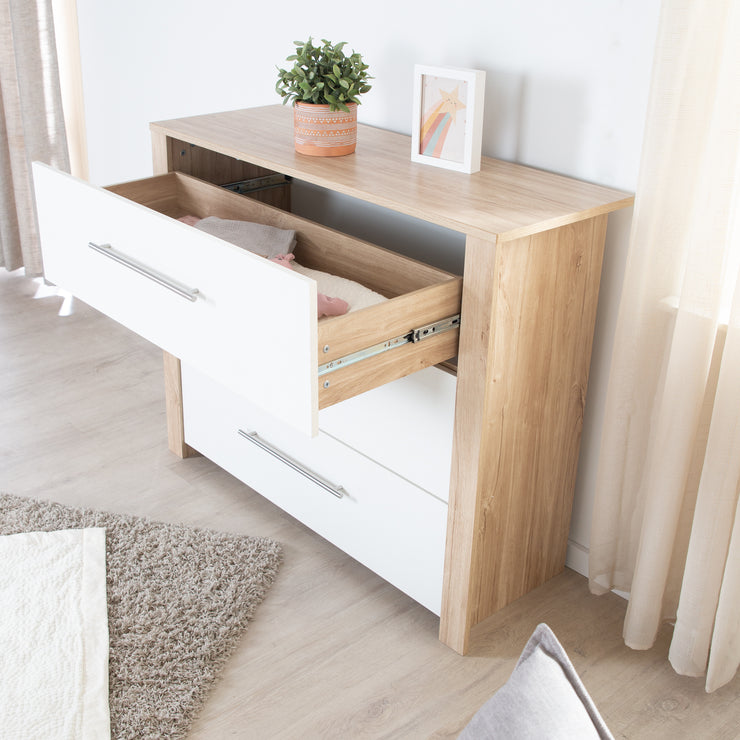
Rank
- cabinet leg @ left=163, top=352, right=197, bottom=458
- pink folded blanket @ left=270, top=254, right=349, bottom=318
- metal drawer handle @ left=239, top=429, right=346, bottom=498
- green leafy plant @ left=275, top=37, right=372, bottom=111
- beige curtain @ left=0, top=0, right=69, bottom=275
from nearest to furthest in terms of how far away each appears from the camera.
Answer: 1. pink folded blanket @ left=270, top=254, right=349, bottom=318
2. green leafy plant @ left=275, top=37, right=372, bottom=111
3. metal drawer handle @ left=239, top=429, right=346, bottom=498
4. cabinet leg @ left=163, top=352, right=197, bottom=458
5. beige curtain @ left=0, top=0, right=69, bottom=275

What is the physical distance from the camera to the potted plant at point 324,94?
1671mm

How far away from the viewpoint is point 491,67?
1.69m

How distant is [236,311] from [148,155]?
5.19 feet

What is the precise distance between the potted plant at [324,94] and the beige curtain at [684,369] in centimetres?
55

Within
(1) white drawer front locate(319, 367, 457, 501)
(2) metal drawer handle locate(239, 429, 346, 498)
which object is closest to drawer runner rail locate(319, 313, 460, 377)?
(1) white drawer front locate(319, 367, 457, 501)

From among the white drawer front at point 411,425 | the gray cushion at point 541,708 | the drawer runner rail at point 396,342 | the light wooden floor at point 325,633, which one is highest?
the drawer runner rail at point 396,342

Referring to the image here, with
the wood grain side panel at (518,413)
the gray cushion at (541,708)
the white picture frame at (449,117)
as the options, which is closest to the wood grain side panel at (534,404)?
the wood grain side panel at (518,413)

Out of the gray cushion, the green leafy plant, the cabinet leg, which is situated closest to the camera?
the gray cushion

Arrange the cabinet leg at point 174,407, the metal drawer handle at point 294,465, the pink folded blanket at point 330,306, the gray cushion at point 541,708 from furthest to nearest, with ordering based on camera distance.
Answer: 1. the cabinet leg at point 174,407
2. the metal drawer handle at point 294,465
3. the pink folded blanket at point 330,306
4. the gray cushion at point 541,708

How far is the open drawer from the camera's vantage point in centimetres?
129

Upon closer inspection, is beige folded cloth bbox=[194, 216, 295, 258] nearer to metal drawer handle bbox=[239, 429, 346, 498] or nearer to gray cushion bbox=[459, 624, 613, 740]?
metal drawer handle bbox=[239, 429, 346, 498]

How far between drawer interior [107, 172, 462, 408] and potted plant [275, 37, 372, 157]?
6.3 inches

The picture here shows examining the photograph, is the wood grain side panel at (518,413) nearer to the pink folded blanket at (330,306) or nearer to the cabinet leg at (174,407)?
the pink folded blanket at (330,306)

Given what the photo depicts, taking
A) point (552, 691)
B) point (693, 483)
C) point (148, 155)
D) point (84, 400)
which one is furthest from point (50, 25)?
point (552, 691)
